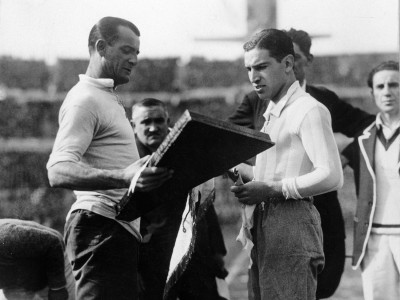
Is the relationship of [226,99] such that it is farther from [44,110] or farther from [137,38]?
[137,38]

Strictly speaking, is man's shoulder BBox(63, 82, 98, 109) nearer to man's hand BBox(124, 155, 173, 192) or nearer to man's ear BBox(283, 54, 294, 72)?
man's hand BBox(124, 155, 173, 192)

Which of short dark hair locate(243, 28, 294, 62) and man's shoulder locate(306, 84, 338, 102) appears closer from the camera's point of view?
short dark hair locate(243, 28, 294, 62)

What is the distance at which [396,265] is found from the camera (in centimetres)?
375

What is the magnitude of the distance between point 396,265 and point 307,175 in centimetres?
137

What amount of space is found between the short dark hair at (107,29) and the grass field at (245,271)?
385cm

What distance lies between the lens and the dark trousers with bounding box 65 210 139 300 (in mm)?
2898

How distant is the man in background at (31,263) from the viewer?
9.91ft

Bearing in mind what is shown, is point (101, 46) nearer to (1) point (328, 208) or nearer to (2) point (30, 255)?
(2) point (30, 255)

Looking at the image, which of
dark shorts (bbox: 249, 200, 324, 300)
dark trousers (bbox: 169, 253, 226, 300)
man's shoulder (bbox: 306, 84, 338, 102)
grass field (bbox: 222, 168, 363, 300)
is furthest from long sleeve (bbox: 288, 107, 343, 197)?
grass field (bbox: 222, 168, 363, 300)

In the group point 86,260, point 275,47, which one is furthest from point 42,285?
point 275,47

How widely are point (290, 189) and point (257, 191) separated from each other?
139 millimetres

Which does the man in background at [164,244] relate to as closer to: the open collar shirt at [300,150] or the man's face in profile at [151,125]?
the man's face in profile at [151,125]

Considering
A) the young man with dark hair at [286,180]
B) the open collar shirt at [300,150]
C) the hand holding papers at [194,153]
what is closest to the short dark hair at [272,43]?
the young man with dark hair at [286,180]

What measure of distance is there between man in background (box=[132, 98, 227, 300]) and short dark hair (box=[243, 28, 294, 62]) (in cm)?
167
